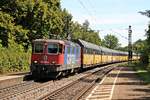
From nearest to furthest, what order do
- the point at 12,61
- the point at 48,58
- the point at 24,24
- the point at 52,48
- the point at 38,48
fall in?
the point at 48,58 < the point at 52,48 < the point at 38,48 < the point at 12,61 < the point at 24,24

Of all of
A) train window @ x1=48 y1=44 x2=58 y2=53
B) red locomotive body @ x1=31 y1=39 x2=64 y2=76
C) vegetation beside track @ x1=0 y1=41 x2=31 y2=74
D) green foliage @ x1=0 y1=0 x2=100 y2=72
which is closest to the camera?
red locomotive body @ x1=31 y1=39 x2=64 y2=76

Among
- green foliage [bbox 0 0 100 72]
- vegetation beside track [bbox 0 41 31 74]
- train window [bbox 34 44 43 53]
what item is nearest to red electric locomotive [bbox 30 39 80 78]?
train window [bbox 34 44 43 53]

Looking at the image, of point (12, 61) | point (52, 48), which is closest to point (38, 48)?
point (52, 48)

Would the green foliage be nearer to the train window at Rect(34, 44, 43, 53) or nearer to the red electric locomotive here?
the train window at Rect(34, 44, 43, 53)

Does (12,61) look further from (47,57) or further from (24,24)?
(24,24)

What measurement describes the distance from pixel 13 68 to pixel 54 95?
2201cm

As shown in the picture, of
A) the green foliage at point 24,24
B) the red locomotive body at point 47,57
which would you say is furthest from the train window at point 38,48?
the green foliage at point 24,24

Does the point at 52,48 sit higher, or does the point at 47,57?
the point at 52,48

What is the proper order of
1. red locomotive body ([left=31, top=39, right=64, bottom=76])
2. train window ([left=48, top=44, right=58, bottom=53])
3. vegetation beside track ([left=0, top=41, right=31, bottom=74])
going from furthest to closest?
vegetation beside track ([left=0, top=41, right=31, bottom=74]) < train window ([left=48, top=44, right=58, bottom=53]) < red locomotive body ([left=31, top=39, right=64, bottom=76])

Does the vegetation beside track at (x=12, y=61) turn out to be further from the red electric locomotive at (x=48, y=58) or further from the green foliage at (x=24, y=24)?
the red electric locomotive at (x=48, y=58)

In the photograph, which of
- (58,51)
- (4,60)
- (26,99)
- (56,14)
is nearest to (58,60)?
(58,51)

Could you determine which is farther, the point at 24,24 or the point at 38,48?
the point at 24,24

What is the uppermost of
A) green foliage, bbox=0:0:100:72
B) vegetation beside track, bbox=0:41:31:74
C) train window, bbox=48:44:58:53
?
green foliage, bbox=0:0:100:72

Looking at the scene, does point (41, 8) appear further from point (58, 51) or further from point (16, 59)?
point (58, 51)
